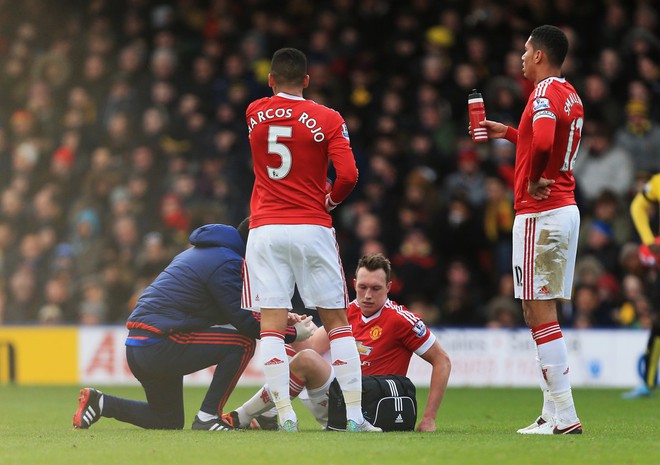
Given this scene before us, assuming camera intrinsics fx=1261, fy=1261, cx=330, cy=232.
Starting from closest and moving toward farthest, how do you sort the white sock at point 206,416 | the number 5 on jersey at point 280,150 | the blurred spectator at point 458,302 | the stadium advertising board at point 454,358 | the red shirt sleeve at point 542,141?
the red shirt sleeve at point 542,141 < the number 5 on jersey at point 280,150 < the white sock at point 206,416 < the stadium advertising board at point 454,358 < the blurred spectator at point 458,302

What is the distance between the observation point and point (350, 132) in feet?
55.1

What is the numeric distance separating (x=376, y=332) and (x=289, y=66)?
1843 millimetres

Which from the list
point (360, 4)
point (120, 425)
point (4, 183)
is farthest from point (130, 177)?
point (120, 425)

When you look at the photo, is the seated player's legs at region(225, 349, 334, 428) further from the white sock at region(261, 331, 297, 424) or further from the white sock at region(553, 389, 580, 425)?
the white sock at region(553, 389, 580, 425)

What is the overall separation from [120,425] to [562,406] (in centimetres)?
329

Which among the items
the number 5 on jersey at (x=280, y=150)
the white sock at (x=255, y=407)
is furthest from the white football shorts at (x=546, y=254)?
the white sock at (x=255, y=407)

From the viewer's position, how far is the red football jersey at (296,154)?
7.49 m

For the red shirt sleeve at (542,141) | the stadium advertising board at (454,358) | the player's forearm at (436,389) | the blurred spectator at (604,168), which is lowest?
the stadium advertising board at (454,358)

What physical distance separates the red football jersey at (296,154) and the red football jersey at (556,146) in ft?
3.45

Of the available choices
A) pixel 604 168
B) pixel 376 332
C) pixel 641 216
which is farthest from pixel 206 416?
pixel 604 168

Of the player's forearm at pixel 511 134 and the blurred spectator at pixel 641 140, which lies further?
the blurred spectator at pixel 641 140

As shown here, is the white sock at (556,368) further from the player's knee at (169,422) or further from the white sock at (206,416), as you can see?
the player's knee at (169,422)

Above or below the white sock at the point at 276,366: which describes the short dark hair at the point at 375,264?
above

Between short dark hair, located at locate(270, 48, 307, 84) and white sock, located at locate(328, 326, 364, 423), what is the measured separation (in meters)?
1.52
